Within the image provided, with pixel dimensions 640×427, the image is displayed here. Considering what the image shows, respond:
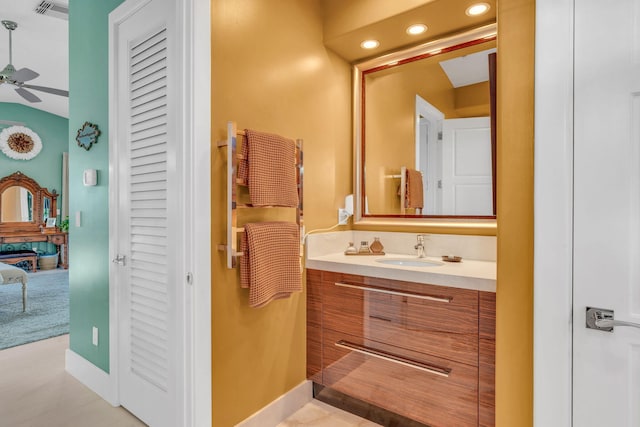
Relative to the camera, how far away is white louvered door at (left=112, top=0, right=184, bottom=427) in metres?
Result: 1.68

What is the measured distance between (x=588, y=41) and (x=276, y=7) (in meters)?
1.52

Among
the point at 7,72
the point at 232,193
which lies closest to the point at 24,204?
the point at 7,72

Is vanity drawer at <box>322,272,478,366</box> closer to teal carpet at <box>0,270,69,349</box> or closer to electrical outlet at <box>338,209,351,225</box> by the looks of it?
electrical outlet at <box>338,209,351,225</box>

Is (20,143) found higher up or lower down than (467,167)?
higher up

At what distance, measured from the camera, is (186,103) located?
156cm

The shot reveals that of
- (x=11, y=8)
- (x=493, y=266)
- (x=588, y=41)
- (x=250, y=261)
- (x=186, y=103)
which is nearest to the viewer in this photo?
(x=588, y=41)

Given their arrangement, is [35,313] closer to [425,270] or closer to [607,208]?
[425,270]

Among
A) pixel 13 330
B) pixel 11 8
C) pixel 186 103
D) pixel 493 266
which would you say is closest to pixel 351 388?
pixel 493 266

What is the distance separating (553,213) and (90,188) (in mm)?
2541

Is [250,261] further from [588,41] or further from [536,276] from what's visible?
[588,41]

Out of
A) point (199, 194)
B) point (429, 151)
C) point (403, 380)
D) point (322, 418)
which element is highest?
point (429, 151)

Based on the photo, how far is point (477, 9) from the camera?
189 cm

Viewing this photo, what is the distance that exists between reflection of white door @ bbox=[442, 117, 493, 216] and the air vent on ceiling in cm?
345

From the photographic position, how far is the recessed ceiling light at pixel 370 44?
2.28 meters
